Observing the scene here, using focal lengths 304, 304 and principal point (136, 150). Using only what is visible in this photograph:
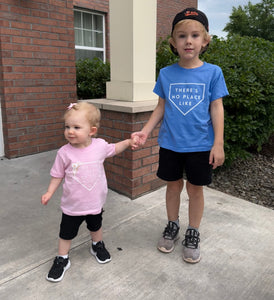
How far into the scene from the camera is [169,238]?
2.24 m

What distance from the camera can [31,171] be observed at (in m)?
3.75

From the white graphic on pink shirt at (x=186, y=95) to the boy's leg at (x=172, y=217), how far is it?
1.88ft

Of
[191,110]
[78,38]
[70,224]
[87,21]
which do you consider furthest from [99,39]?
[70,224]

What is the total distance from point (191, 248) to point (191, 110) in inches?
37.6

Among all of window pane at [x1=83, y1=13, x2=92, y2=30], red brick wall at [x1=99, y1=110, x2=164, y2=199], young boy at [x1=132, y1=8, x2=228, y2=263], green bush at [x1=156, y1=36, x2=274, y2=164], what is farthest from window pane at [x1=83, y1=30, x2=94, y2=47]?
young boy at [x1=132, y1=8, x2=228, y2=263]

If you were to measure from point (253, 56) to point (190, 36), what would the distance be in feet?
7.77

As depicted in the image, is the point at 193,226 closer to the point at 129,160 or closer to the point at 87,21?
the point at 129,160

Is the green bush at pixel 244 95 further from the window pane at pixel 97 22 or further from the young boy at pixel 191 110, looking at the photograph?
the window pane at pixel 97 22

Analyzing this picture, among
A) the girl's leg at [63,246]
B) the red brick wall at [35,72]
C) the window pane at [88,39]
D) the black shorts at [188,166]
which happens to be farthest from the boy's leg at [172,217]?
the window pane at [88,39]

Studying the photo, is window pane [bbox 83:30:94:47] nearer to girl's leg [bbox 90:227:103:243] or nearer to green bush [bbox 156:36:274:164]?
green bush [bbox 156:36:274:164]

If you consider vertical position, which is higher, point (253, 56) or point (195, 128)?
point (253, 56)

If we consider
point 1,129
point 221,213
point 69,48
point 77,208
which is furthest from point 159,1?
point 77,208

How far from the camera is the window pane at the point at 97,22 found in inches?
307

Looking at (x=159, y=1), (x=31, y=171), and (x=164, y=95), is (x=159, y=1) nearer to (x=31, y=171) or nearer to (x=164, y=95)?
(x=31, y=171)
